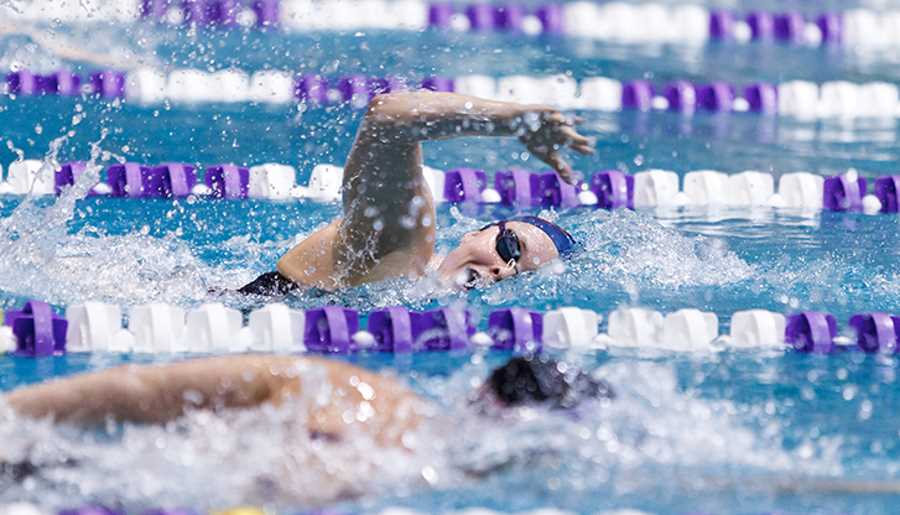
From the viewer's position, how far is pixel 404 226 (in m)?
3.49

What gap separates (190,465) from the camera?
2434mm

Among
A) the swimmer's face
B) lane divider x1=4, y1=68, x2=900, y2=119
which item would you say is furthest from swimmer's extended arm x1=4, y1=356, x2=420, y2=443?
lane divider x1=4, y1=68, x2=900, y2=119

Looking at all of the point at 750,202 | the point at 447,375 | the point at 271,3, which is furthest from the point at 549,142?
the point at 271,3

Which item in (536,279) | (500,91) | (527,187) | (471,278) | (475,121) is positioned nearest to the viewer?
(475,121)

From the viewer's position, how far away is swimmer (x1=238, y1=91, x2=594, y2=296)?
3.27 metres

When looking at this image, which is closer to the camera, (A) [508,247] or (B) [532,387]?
(B) [532,387]

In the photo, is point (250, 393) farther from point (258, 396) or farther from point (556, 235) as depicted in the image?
point (556, 235)

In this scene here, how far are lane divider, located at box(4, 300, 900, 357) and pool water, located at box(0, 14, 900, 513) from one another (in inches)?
1.7

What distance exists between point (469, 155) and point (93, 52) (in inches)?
61.1

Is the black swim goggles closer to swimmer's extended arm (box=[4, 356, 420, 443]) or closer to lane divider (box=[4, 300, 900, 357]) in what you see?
lane divider (box=[4, 300, 900, 357])

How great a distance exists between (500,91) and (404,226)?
246 cm

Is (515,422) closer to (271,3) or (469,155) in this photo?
(469,155)

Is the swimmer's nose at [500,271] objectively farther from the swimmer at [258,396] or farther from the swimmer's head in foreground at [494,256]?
the swimmer at [258,396]

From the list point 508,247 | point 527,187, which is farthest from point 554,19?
point 508,247
